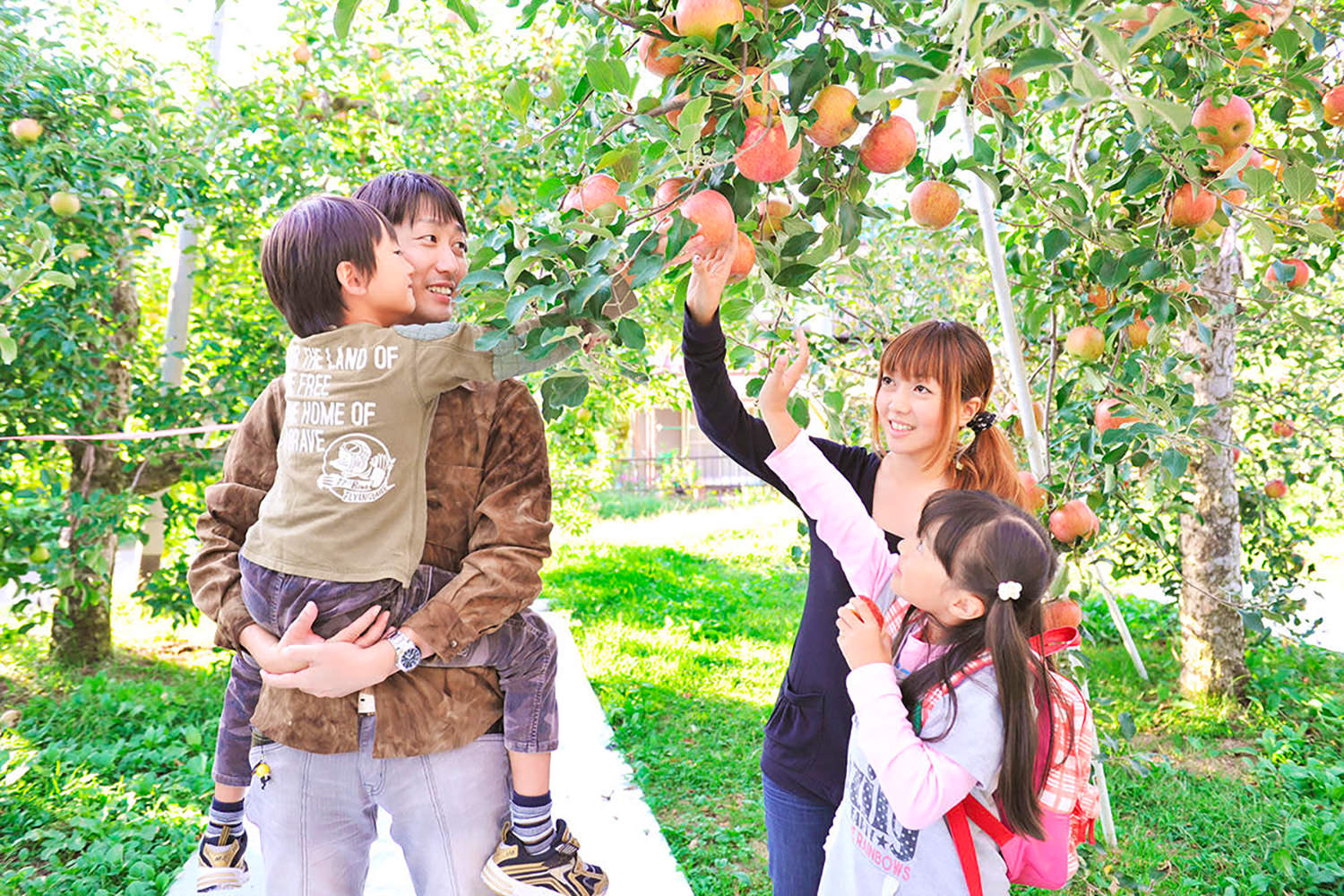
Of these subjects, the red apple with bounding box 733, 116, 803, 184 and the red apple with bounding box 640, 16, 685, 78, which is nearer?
the red apple with bounding box 733, 116, 803, 184

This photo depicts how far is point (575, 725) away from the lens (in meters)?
3.48

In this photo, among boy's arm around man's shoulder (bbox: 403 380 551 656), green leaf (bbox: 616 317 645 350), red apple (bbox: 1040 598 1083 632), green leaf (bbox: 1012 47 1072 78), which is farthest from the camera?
red apple (bbox: 1040 598 1083 632)

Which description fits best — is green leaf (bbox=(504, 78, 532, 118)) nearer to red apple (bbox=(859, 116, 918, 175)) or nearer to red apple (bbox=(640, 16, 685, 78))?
red apple (bbox=(640, 16, 685, 78))

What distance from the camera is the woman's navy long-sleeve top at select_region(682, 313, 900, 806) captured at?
1280mm

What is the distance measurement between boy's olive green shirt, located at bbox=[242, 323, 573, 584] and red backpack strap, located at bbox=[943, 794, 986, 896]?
2.31 feet

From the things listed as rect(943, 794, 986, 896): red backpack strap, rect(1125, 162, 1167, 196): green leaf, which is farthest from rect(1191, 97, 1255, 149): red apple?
rect(943, 794, 986, 896): red backpack strap

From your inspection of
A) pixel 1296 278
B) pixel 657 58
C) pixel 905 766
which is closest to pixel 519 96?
pixel 657 58

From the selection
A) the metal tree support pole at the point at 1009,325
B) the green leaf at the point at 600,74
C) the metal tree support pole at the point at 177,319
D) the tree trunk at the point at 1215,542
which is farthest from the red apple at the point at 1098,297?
→ the metal tree support pole at the point at 177,319

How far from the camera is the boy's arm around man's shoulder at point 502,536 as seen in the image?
106 centimetres

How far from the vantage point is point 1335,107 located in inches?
66.1

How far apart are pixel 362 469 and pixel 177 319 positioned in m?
3.25

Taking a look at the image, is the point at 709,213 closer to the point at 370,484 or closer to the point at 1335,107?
the point at 370,484

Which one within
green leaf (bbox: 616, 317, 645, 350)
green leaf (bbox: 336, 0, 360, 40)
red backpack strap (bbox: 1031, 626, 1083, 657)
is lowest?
red backpack strap (bbox: 1031, 626, 1083, 657)

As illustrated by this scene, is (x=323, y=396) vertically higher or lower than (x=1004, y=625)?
higher
